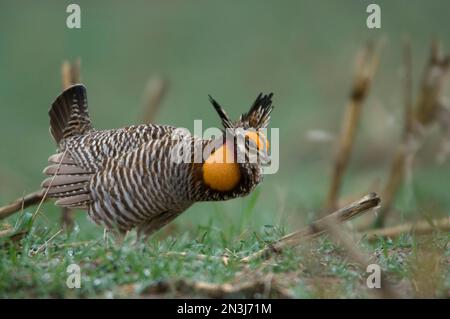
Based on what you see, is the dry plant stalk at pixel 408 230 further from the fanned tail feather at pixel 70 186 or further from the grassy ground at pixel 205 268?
the fanned tail feather at pixel 70 186

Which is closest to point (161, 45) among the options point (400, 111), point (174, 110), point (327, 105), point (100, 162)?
point (174, 110)

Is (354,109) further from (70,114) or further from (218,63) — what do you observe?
(218,63)

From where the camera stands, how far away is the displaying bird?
5352 millimetres

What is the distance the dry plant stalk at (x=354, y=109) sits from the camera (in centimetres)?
729

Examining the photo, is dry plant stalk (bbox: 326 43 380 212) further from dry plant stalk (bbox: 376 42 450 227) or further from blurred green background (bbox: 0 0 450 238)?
blurred green background (bbox: 0 0 450 238)

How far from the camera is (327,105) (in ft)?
43.3

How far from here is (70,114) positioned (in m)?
6.26

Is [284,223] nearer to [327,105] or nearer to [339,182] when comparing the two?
[339,182]

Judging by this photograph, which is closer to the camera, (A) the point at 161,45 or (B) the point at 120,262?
(B) the point at 120,262

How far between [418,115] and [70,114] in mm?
3006

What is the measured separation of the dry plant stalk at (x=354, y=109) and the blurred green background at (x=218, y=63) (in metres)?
2.85

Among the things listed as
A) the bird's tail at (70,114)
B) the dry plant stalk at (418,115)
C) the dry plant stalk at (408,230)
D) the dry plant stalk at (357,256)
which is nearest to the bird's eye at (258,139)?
the dry plant stalk at (408,230)

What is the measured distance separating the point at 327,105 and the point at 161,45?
11.0ft

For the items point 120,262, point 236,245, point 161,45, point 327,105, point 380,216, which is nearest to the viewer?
point 120,262
